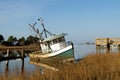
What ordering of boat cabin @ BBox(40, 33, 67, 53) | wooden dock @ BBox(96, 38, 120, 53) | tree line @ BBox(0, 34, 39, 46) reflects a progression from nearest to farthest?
wooden dock @ BBox(96, 38, 120, 53) → boat cabin @ BBox(40, 33, 67, 53) → tree line @ BBox(0, 34, 39, 46)

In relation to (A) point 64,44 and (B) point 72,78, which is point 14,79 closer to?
(B) point 72,78

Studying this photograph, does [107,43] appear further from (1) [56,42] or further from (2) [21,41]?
(2) [21,41]

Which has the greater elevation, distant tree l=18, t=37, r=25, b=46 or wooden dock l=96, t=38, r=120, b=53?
distant tree l=18, t=37, r=25, b=46

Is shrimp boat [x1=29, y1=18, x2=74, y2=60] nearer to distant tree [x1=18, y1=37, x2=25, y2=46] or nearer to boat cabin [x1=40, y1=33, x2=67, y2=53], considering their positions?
boat cabin [x1=40, y1=33, x2=67, y2=53]

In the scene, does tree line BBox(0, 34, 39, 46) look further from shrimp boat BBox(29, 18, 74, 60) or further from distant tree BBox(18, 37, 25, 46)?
shrimp boat BBox(29, 18, 74, 60)

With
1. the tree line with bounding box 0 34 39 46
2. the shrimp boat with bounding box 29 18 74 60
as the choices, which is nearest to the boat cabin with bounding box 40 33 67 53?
the shrimp boat with bounding box 29 18 74 60

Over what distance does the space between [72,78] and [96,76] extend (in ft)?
3.58

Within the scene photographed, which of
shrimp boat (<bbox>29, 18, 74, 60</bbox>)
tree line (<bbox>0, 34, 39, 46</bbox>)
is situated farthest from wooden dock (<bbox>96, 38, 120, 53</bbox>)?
tree line (<bbox>0, 34, 39, 46</bbox>)

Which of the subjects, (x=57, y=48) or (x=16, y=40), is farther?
(x=16, y=40)

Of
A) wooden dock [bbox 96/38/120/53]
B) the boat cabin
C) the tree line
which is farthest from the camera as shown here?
the tree line

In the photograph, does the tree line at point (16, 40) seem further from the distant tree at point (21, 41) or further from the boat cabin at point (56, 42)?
the boat cabin at point (56, 42)

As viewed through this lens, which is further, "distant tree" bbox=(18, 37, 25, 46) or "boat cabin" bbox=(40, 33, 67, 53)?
"distant tree" bbox=(18, 37, 25, 46)

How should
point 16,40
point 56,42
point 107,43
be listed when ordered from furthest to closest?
point 16,40
point 56,42
point 107,43

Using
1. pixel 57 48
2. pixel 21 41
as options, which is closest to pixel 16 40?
pixel 21 41
